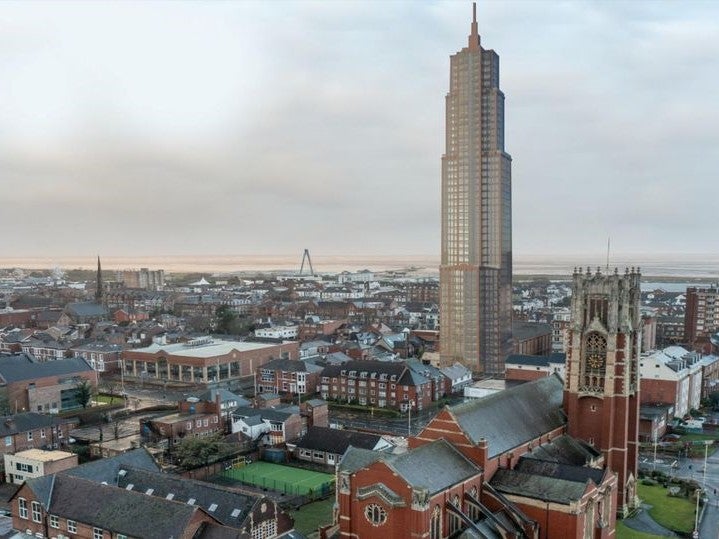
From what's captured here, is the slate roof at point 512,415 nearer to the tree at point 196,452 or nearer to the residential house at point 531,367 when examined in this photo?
the tree at point 196,452

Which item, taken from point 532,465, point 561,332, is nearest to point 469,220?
point 561,332

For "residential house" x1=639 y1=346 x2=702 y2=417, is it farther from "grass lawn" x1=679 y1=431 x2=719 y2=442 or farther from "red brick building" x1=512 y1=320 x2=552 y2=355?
"red brick building" x1=512 y1=320 x2=552 y2=355

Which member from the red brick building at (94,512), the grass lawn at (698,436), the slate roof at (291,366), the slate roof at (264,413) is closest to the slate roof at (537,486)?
the red brick building at (94,512)

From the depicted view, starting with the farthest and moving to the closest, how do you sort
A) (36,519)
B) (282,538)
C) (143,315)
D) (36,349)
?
(143,315) < (36,349) < (36,519) < (282,538)

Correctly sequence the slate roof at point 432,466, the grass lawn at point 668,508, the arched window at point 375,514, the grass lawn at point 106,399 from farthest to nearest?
the grass lawn at point 106,399 < the grass lawn at point 668,508 < the arched window at point 375,514 < the slate roof at point 432,466

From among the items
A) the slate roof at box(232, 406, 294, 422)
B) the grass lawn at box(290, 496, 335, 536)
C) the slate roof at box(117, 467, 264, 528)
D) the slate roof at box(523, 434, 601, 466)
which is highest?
the slate roof at box(523, 434, 601, 466)

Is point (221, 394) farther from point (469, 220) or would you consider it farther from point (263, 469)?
point (469, 220)

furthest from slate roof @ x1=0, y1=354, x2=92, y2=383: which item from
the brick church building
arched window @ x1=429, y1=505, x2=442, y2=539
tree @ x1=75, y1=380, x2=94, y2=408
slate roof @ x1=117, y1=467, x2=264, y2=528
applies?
arched window @ x1=429, y1=505, x2=442, y2=539
